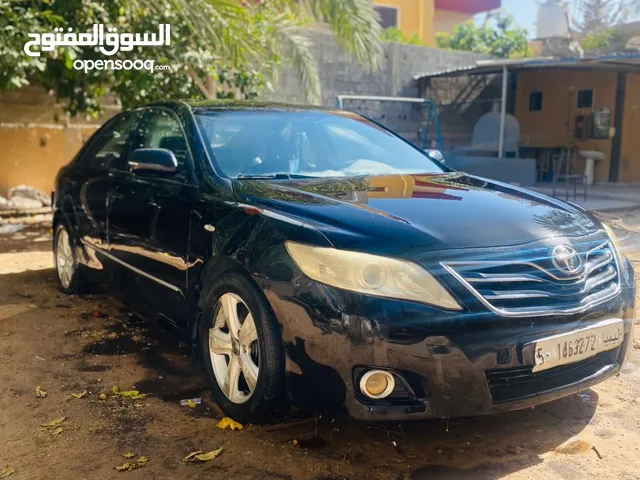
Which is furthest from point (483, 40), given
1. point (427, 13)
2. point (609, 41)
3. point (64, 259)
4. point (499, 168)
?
point (64, 259)

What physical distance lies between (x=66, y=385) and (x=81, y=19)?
5576 millimetres

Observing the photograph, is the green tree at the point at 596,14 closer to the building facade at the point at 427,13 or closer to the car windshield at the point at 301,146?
the building facade at the point at 427,13

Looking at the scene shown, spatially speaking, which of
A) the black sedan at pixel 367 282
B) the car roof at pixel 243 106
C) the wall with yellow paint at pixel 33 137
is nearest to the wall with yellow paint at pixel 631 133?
the wall with yellow paint at pixel 33 137

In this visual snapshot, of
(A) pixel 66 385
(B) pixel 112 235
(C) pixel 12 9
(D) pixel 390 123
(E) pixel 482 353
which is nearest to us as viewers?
(E) pixel 482 353

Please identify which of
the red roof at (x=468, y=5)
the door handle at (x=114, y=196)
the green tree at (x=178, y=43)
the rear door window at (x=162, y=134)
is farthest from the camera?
the red roof at (x=468, y=5)

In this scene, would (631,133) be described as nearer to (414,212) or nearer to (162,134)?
(162,134)

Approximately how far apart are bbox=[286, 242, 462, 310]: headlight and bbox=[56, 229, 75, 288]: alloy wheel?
3373 mm

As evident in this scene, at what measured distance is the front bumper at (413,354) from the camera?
2488mm

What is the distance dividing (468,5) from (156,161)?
28.8m

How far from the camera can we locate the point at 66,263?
554 cm

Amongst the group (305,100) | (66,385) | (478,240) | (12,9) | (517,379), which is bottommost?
(66,385)

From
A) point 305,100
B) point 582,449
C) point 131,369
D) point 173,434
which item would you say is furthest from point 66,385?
point 305,100

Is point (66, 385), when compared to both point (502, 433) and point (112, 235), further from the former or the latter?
point (502, 433)

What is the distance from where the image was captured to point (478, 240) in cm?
268
